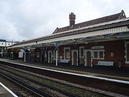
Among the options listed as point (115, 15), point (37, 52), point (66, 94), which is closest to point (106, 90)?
point (66, 94)

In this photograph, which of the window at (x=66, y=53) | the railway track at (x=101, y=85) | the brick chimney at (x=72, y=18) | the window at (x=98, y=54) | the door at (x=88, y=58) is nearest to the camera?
the railway track at (x=101, y=85)

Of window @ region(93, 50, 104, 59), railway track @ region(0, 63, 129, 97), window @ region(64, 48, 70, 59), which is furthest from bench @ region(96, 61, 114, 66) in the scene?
railway track @ region(0, 63, 129, 97)

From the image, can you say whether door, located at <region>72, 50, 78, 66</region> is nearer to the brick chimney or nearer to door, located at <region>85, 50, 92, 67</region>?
door, located at <region>85, 50, 92, 67</region>

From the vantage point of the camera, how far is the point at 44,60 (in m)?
33.6

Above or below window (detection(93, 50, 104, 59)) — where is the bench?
below

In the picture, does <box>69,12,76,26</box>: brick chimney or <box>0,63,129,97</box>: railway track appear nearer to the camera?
<box>0,63,129,97</box>: railway track

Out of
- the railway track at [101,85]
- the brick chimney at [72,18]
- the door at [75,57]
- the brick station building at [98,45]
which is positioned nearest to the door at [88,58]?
the brick station building at [98,45]

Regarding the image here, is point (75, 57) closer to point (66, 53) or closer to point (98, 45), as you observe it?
point (66, 53)

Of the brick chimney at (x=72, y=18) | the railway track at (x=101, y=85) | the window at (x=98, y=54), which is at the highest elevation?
the brick chimney at (x=72, y=18)

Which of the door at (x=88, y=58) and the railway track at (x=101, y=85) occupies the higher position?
the door at (x=88, y=58)

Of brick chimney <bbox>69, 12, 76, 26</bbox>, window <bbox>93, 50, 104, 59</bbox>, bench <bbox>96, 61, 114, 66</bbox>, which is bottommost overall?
bench <bbox>96, 61, 114, 66</bbox>

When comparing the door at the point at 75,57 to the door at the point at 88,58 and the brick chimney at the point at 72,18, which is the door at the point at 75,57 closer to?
the door at the point at 88,58

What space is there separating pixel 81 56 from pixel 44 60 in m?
11.9

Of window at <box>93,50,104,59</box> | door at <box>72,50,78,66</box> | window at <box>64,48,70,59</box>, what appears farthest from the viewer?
window at <box>64,48,70,59</box>
